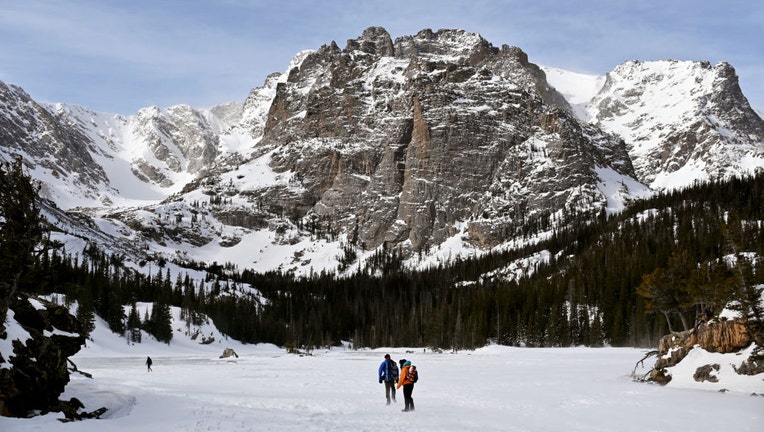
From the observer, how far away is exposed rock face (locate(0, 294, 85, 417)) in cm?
2100

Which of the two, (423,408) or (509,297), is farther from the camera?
(509,297)

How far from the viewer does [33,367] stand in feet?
74.0

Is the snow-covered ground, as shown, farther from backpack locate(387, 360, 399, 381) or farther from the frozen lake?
backpack locate(387, 360, 399, 381)

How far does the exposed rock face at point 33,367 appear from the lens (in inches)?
827

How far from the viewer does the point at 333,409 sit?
84.6ft

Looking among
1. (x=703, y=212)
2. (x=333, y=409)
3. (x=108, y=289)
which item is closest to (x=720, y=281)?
(x=333, y=409)

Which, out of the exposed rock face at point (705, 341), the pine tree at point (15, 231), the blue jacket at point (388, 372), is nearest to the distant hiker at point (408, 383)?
the blue jacket at point (388, 372)

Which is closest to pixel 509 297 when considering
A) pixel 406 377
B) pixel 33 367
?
pixel 406 377

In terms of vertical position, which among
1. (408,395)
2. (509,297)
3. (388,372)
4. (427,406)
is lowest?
(427,406)

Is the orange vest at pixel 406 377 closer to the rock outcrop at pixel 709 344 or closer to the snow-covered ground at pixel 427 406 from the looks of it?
the snow-covered ground at pixel 427 406

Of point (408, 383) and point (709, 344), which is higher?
point (709, 344)

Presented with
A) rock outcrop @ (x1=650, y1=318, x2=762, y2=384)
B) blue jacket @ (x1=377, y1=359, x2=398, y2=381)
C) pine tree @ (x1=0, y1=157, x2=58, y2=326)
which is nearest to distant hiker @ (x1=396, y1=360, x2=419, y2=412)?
blue jacket @ (x1=377, y1=359, x2=398, y2=381)

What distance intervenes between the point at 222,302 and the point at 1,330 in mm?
133347

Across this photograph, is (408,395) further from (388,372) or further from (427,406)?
(388,372)
